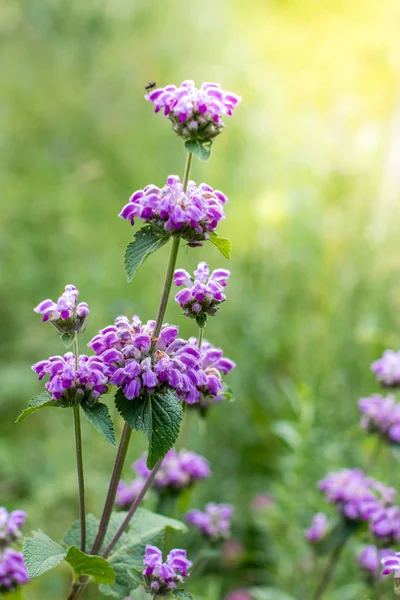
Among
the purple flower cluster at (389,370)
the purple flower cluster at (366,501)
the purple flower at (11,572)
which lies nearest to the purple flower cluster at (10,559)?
the purple flower at (11,572)

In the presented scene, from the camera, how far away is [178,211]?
3.67 feet

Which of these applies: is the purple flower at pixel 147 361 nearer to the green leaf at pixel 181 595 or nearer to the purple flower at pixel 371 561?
the green leaf at pixel 181 595

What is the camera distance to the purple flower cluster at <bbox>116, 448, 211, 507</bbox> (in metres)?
1.85

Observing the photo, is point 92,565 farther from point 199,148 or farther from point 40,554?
point 199,148

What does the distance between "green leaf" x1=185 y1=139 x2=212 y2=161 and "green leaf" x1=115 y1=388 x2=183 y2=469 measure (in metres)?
0.40

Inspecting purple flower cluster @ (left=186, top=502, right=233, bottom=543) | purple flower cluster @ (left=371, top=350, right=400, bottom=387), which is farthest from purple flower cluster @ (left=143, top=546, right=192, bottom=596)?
purple flower cluster @ (left=371, top=350, right=400, bottom=387)

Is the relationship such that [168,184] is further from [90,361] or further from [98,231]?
[98,231]

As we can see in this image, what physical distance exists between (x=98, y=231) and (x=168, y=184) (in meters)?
2.88

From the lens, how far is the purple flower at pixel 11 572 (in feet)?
4.67

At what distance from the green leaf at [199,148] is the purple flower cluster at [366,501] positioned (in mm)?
1028

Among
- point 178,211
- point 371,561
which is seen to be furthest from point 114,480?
point 371,561

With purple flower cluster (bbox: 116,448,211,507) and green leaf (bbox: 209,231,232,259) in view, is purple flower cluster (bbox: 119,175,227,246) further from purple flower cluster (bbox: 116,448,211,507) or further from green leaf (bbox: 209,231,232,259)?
purple flower cluster (bbox: 116,448,211,507)

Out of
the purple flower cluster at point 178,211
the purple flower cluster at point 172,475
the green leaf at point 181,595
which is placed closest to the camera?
the purple flower cluster at point 178,211

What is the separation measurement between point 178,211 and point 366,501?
106 cm
